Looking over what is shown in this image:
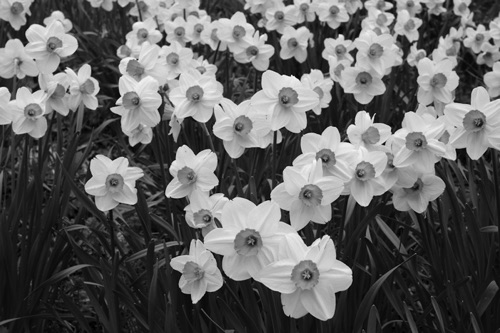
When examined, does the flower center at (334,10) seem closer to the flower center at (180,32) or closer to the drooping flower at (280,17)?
the drooping flower at (280,17)

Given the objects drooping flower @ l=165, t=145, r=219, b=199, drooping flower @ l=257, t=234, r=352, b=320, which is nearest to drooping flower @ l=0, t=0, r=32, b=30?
drooping flower @ l=165, t=145, r=219, b=199

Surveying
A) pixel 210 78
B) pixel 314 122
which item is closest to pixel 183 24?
pixel 314 122

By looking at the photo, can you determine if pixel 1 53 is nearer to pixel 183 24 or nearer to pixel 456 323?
pixel 183 24

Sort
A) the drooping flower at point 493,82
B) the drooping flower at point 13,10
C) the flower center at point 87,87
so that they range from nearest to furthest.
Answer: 1. the flower center at point 87,87
2. the drooping flower at point 493,82
3. the drooping flower at point 13,10

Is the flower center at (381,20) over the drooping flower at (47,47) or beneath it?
over

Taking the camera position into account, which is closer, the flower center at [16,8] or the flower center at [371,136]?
the flower center at [371,136]

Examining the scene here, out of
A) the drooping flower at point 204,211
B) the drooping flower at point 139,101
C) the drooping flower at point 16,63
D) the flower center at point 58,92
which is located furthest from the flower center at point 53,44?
the drooping flower at point 204,211

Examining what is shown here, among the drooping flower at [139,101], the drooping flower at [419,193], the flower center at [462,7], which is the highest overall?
the flower center at [462,7]

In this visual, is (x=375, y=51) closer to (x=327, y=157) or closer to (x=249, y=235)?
(x=327, y=157)
